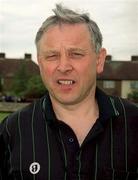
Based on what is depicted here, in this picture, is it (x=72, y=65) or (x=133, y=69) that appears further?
(x=133, y=69)

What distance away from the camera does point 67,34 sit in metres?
3.54

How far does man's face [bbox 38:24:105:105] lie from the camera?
354 centimetres

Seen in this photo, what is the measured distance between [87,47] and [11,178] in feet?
3.42

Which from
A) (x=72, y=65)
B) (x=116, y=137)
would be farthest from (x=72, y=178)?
(x=72, y=65)

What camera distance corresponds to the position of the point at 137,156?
3.69 m

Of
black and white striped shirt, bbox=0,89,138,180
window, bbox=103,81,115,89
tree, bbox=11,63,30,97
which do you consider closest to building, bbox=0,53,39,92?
tree, bbox=11,63,30,97

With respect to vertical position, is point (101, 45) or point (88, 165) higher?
point (101, 45)

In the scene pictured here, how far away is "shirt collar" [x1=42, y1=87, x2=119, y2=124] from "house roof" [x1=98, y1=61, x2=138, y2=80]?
227 ft

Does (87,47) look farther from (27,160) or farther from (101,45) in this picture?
(27,160)

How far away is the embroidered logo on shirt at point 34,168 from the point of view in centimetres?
359

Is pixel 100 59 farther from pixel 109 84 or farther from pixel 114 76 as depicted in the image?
pixel 109 84

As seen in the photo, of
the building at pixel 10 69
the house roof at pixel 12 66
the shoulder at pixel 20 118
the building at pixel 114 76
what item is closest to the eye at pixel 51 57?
the shoulder at pixel 20 118

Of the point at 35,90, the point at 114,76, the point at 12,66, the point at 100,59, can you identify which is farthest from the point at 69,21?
the point at 12,66

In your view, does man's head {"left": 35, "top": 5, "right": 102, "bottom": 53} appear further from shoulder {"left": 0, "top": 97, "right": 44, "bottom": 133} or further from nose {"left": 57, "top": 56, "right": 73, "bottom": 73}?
shoulder {"left": 0, "top": 97, "right": 44, "bottom": 133}
